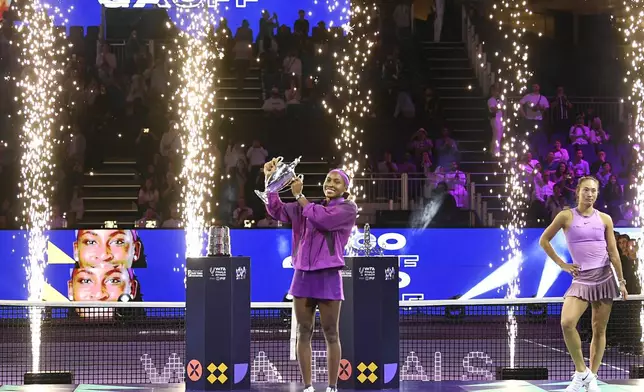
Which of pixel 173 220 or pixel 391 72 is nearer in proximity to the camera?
pixel 173 220

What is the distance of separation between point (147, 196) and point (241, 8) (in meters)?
5.63

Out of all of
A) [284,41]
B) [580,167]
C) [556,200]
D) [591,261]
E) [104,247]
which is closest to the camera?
[591,261]

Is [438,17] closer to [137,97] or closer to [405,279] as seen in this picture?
[137,97]

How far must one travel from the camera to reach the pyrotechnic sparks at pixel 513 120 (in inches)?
633

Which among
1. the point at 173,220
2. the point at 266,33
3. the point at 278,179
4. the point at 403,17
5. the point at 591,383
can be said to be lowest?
the point at 591,383


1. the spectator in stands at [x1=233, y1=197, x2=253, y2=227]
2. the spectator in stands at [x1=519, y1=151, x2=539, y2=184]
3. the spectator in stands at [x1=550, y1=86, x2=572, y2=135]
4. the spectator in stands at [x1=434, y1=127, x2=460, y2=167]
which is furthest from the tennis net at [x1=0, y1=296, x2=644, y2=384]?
the spectator in stands at [x1=550, y1=86, x2=572, y2=135]

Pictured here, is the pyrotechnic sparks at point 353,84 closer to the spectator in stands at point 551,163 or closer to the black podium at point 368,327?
the spectator in stands at point 551,163

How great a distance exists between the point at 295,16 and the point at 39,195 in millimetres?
6390

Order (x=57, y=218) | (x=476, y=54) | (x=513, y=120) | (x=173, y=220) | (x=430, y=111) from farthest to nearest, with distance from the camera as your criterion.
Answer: (x=476, y=54), (x=430, y=111), (x=513, y=120), (x=173, y=220), (x=57, y=218)

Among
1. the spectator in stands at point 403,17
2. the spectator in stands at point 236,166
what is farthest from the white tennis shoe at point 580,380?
the spectator in stands at point 403,17

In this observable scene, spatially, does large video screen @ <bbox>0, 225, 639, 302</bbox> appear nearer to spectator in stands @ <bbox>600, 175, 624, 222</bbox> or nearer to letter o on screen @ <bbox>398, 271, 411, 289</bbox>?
letter o on screen @ <bbox>398, 271, 411, 289</bbox>

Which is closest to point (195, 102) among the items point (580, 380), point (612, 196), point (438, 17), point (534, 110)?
point (438, 17)

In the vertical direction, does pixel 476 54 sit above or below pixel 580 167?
above

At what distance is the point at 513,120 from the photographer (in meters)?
20.8
